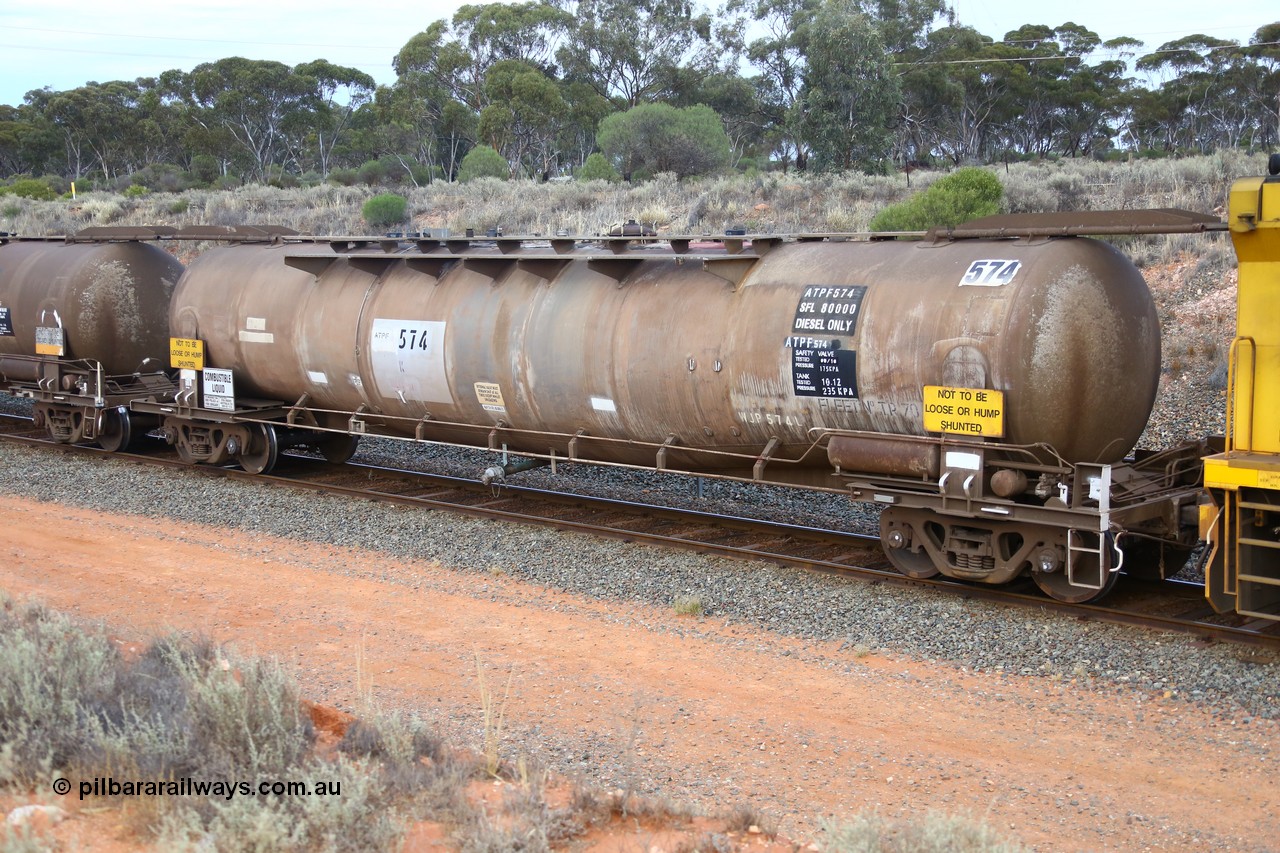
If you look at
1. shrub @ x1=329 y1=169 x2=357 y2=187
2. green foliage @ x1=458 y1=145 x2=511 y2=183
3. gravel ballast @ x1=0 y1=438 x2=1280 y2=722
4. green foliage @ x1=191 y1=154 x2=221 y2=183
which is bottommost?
gravel ballast @ x1=0 y1=438 x2=1280 y2=722

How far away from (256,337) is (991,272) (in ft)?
33.5

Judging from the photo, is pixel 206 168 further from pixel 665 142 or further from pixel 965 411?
pixel 965 411

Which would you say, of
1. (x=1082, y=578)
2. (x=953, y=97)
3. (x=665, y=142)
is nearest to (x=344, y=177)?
(x=665, y=142)

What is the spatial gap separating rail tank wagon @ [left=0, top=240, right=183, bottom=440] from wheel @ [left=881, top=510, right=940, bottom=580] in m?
12.1

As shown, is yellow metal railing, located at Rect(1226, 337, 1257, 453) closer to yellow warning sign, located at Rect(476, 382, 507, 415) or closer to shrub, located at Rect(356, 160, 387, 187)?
yellow warning sign, located at Rect(476, 382, 507, 415)

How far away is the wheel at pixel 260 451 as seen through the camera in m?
16.2

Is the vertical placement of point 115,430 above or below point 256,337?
below

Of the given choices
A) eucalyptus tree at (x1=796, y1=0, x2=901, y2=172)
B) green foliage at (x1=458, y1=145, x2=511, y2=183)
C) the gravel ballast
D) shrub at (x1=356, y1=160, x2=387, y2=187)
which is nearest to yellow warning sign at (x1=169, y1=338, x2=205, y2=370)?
the gravel ballast

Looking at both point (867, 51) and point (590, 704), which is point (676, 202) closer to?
point (867, 51)

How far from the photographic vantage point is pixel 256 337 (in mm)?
A: 15680

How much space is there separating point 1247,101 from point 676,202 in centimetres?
3127

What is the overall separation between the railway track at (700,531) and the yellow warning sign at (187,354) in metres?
1.48

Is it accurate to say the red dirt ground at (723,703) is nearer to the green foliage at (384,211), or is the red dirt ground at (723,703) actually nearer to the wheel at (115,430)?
the wheel at (115,430)

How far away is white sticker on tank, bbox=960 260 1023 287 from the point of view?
9539mm
